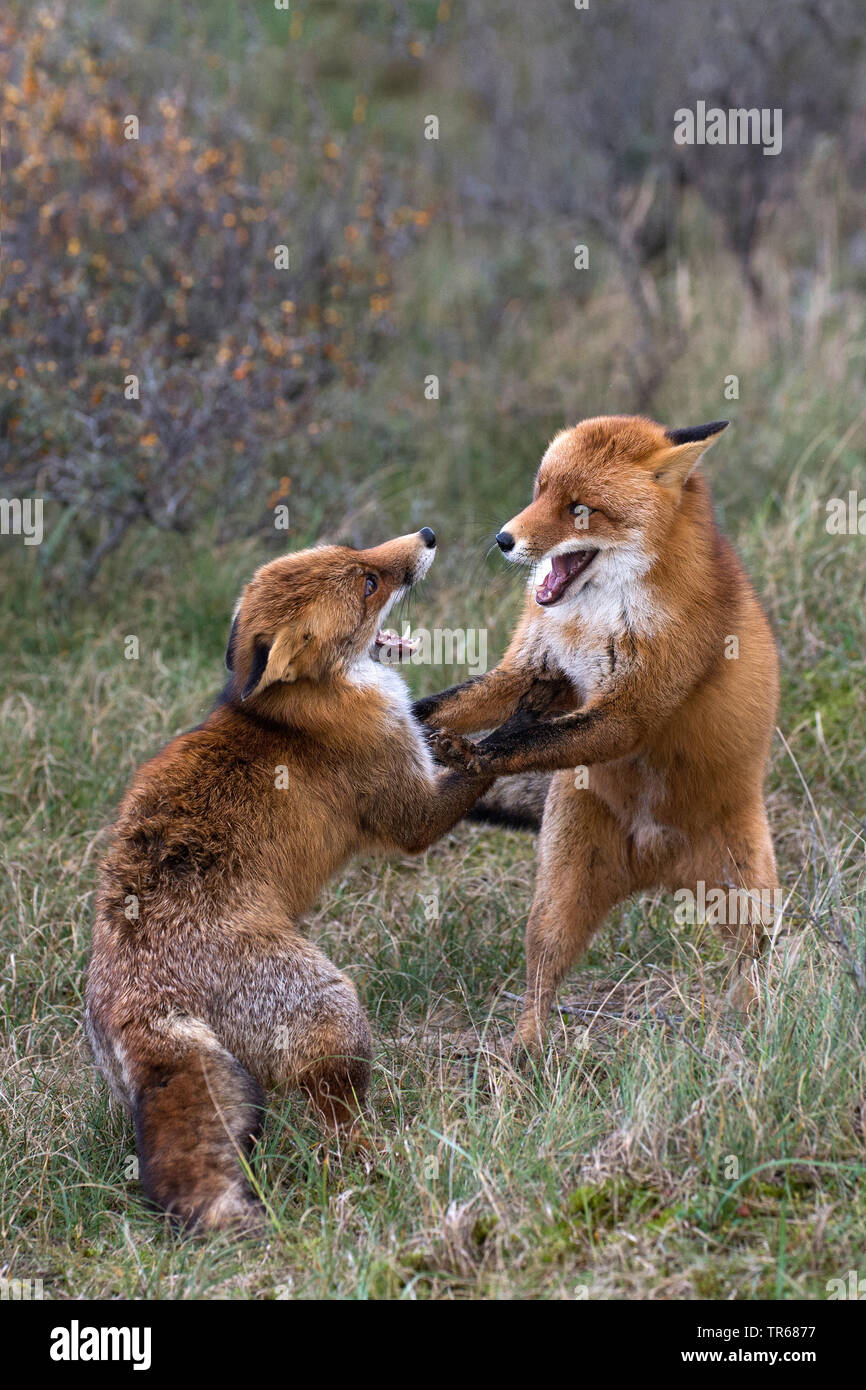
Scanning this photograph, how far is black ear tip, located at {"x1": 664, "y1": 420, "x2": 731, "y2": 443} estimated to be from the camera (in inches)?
189

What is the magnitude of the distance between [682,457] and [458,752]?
1308mm

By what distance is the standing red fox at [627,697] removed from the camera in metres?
4.78

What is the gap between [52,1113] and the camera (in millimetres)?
4910

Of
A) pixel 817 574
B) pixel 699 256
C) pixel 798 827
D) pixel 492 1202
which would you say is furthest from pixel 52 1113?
pixel 699 256

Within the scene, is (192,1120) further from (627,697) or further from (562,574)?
(562,574)

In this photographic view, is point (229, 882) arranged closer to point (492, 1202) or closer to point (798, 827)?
point (492, 1202)

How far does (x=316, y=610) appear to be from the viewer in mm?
5039

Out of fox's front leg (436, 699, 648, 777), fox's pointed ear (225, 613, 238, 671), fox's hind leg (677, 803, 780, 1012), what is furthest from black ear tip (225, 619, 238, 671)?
fox's hind leg (677, 803, 780, 1012)

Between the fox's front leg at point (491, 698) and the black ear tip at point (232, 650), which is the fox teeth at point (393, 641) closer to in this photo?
the fox's front leg at point (491, 698)

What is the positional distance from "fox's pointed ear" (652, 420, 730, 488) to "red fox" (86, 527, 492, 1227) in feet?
3.40

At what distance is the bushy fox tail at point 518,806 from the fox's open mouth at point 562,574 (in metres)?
1.03

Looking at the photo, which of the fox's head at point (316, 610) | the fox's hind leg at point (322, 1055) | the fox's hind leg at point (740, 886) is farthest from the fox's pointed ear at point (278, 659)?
the fox's hind leg at point (740, 886)

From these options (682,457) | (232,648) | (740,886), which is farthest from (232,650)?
(740,886)

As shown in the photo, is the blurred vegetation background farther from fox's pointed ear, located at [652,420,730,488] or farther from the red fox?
Answer: fox's pointed ear, located at [652,420,730,488]
